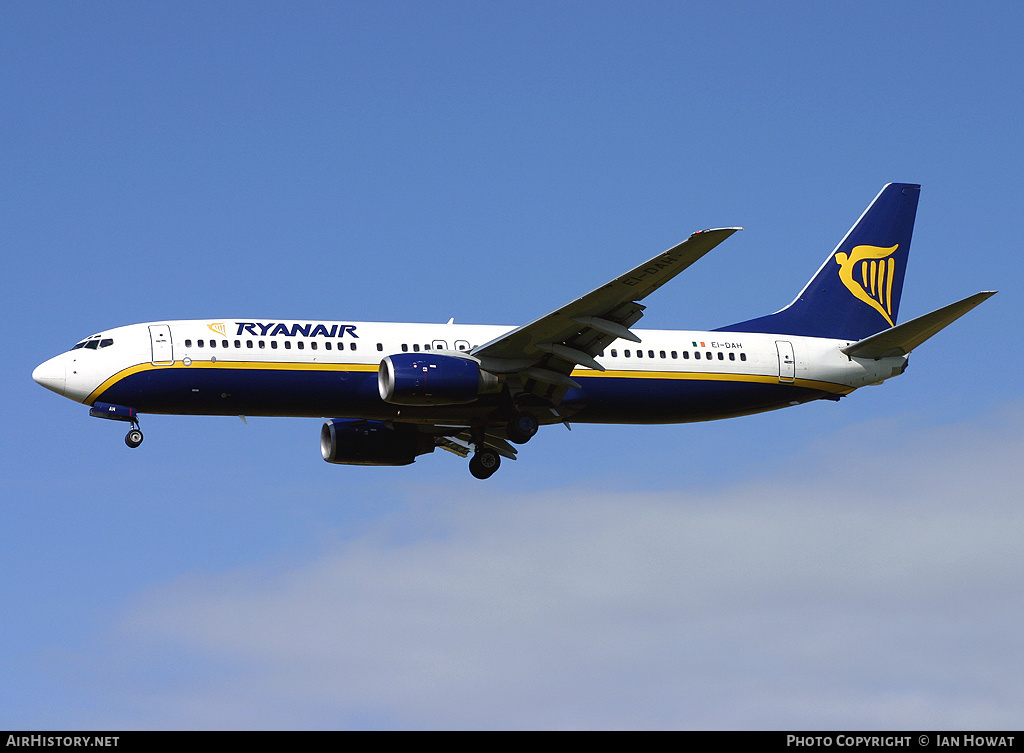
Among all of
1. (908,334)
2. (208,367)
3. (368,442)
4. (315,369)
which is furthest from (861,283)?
(208,367)

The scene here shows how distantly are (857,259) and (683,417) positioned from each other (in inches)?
389

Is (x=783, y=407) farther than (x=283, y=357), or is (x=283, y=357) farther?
(x=783, y=407)

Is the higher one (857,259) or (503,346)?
(857,259)

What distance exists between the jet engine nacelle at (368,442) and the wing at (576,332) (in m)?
5.91

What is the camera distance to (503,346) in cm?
4125

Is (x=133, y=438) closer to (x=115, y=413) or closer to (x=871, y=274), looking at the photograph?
(x=115, y=413)

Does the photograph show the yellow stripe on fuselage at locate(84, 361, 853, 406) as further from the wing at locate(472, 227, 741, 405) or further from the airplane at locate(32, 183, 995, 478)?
the wing at locate(472, 227, 741, 405)

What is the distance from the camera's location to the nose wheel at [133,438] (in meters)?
41.1

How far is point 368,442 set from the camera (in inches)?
1841

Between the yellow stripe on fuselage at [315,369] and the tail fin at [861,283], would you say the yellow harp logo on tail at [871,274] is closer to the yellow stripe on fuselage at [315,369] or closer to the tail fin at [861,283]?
the tail fin at [861,283]

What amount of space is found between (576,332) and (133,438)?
1306cm

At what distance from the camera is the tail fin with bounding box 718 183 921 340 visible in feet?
158
